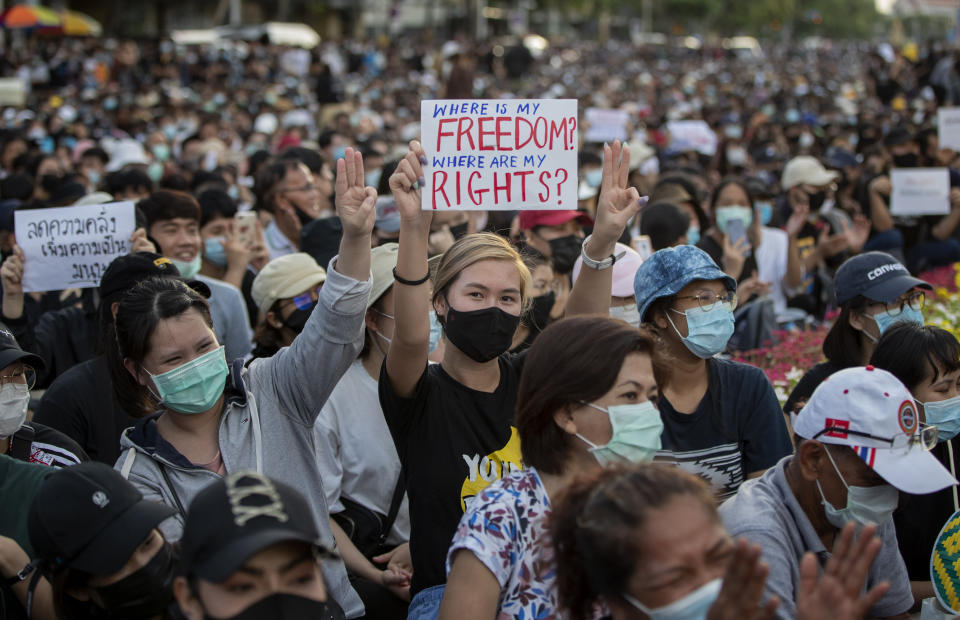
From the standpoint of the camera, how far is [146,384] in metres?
3.53

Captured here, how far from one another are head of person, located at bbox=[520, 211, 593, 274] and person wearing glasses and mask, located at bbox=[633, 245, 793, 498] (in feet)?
7.67

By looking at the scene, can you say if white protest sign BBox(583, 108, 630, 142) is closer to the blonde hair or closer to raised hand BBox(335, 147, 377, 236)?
the blonde hair

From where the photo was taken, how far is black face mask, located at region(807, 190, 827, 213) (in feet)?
31.4

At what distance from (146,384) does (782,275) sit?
5759mm

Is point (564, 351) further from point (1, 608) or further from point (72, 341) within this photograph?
point (72, 341)

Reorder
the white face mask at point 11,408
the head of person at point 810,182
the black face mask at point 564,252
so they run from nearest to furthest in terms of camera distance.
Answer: the white face mask at point 11,408
the black face mask at point 564,252
the head of person at point 810,182

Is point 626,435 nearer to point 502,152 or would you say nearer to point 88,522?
point 88,522

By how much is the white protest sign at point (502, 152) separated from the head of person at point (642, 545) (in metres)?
1.86

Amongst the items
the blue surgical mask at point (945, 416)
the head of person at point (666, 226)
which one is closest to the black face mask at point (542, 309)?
the head of person at point (666, 226)

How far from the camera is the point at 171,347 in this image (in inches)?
136

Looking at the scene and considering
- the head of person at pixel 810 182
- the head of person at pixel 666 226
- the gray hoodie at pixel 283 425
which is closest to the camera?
the gray hoodie at pixel 283 425

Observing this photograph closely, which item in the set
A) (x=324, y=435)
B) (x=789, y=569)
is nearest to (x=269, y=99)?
(x=324, y=435)

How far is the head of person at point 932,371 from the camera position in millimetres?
3900

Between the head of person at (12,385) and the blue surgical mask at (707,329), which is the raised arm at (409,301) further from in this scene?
the head of person at (12,385)
